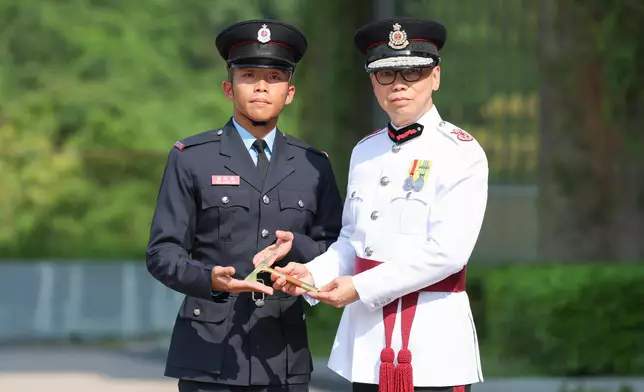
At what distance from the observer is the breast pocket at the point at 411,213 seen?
14.9 feet

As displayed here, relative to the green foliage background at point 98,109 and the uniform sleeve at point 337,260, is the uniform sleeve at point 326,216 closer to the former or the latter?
the uniform sleeve at point 337,260

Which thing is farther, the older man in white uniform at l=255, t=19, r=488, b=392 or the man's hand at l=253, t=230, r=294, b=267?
the man's hand at l=253, t=230, r=294, b=267

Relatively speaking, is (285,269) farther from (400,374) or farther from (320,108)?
(320,108)

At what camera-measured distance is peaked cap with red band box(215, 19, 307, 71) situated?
480cm

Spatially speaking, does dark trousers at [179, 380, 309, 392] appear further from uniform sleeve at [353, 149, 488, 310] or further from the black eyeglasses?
the black eyeglasses

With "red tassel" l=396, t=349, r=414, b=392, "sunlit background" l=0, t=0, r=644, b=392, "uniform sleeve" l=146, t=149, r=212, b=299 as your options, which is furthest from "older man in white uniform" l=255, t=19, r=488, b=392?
"sunlit background" l=0, t=0, r=644, b=392

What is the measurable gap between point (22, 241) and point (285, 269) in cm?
1243

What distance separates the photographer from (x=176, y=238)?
15.5 feet

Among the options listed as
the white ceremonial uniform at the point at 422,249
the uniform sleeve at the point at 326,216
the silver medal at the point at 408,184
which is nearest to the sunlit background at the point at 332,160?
the uniform sleeve at the point at 326,216

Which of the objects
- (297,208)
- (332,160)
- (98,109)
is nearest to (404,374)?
(297,208)

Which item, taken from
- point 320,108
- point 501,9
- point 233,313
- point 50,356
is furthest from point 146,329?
point 233,313

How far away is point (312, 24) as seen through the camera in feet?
42.0

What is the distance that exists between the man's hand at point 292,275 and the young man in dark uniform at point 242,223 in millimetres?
94

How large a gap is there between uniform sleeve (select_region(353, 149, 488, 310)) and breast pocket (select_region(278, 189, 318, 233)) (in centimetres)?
42
